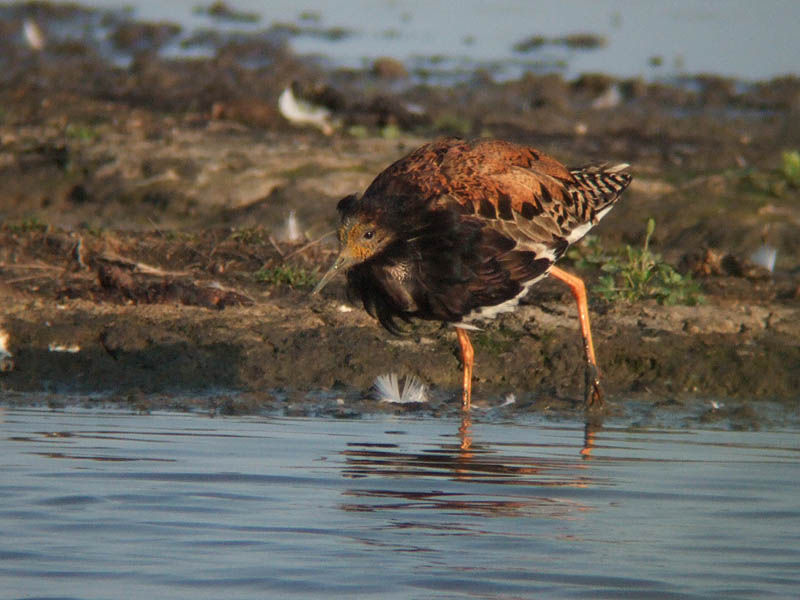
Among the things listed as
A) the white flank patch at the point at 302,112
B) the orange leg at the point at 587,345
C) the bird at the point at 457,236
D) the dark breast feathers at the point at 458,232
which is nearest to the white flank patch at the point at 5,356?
the bird at the point at 457,236

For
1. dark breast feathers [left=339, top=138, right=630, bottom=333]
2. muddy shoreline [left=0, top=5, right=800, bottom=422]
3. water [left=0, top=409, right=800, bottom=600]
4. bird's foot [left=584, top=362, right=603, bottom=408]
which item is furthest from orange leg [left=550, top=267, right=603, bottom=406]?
water [left=0, top=409, right=800, bottom=600]

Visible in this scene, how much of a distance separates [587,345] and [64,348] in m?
2.99

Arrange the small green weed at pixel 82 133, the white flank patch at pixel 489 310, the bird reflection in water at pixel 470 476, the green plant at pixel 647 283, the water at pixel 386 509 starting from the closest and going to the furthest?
the water at pixel 386 509
the bird reflection in water at pixel 470 476
the white flank patch at pixel 489 310
the green plant at pixel 647 283
the small green weed at pixel 82 133

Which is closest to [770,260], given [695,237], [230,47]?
[695,237]

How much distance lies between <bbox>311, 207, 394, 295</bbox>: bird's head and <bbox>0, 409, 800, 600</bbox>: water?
83cm

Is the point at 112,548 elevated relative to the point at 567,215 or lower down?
lower down

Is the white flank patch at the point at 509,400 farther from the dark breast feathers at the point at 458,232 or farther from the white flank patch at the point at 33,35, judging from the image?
the white flank patch at the point at 33,35

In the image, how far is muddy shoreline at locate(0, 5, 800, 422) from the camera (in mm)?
8016

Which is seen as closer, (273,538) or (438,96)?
(273,538)

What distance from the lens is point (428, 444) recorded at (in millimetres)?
6500

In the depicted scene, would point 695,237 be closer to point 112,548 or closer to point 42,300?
point 42,300

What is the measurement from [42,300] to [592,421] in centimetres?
355

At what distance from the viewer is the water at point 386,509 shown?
167 inches

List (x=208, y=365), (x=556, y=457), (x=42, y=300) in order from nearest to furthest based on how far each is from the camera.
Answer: (x=556, y=457) < (x=208, y=365) < (x=42, y=300)
